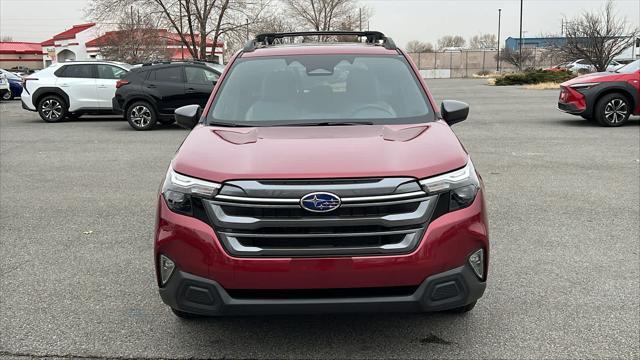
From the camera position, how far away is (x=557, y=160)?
31.1 feet

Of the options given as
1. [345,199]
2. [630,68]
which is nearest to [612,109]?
[630,68]

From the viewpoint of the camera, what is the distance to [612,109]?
1327 centimetres

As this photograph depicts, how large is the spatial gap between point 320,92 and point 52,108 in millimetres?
14118

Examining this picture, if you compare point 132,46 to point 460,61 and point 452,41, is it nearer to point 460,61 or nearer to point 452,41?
point 460,61

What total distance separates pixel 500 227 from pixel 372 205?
128 inches

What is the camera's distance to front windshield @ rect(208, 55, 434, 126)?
406cm

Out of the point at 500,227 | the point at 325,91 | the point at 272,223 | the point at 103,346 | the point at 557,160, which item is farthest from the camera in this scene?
the point at 557,160

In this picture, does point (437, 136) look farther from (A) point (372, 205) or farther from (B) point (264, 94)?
(B) point (264, 94)

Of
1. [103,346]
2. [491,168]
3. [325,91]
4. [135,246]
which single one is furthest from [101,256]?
[491,168]

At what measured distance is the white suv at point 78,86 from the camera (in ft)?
52.0

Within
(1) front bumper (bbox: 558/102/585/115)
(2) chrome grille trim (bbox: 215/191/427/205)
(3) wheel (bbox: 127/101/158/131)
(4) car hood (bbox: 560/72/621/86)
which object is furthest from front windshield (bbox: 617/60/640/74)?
(2) chrome grille trim (bbox: 215/191/427/205)

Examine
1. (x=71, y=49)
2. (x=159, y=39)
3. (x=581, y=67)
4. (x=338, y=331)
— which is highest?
(x=71, y=49)

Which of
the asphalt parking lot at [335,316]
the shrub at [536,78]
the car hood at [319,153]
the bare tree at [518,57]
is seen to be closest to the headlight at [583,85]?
the asphalt parking lot at [335,316]

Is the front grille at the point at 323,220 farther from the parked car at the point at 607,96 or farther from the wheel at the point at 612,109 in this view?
the wheel at the point at 612,109
